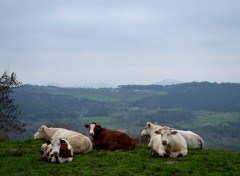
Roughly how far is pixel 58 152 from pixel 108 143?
154 inches

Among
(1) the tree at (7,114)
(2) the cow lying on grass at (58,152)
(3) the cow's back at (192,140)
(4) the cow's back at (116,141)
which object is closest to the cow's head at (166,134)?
(4) the cow's back at (116,141)

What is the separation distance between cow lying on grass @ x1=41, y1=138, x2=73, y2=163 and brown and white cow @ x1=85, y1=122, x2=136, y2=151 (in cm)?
315

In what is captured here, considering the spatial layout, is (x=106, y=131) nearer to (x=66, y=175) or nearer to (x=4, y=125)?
(x=66, y=175)

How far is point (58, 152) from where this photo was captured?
16.4 meters

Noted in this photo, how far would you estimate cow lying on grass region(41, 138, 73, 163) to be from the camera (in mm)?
16359

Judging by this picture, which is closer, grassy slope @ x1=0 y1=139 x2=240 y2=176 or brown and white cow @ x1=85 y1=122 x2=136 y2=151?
grassy slope @ x1=0 y1=139 x2=240 y2=176

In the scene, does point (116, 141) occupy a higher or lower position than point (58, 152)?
higher

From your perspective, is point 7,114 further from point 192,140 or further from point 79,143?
point 192,140

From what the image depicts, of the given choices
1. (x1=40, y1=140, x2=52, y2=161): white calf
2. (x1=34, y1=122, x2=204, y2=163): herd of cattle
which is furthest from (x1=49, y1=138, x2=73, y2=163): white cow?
(x1=40, y1=140, x2=52, y2=161): white calf

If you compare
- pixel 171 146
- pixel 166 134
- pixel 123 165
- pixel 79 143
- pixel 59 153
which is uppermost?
pixel 166 134

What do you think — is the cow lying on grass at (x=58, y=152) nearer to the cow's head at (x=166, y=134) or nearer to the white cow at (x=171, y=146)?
the white cow at (x=171, y=146)

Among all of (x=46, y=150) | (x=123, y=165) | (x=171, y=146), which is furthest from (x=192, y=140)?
(x=46, y=150)

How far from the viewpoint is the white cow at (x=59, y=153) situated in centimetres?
1634

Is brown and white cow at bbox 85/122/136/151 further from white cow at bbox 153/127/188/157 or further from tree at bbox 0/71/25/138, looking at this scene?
tree at bbox 0/71/25/138
